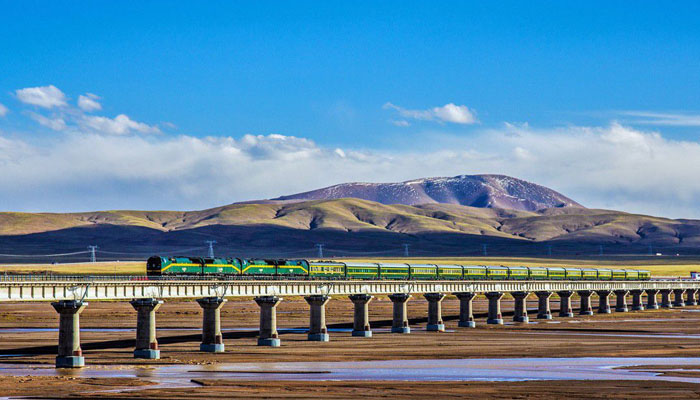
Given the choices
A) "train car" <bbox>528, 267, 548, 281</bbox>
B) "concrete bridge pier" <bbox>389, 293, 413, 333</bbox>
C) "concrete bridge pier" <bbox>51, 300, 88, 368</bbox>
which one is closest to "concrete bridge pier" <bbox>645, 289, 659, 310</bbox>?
"train car" <bbox>528, 267, 548, 281</bbox>

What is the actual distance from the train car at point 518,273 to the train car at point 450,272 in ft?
34.7

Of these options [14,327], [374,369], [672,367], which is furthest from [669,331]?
[14,327]

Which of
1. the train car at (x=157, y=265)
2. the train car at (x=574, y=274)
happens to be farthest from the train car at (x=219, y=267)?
the train car at (x=574, y=274)

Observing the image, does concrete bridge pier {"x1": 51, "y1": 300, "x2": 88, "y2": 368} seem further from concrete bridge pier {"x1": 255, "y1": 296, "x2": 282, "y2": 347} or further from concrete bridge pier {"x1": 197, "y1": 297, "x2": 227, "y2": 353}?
concrete bridge pier {"x1": 255, "y1": 296, "x2": 282, "y2": 347}

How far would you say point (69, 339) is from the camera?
220 feet

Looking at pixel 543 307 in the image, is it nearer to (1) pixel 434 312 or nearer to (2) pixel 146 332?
(1) pixel 434 312

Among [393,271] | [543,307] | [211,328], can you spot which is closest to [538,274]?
[543,307]

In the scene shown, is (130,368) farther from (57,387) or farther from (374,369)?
(374,369)

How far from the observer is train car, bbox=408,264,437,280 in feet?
389

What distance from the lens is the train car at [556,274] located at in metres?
147

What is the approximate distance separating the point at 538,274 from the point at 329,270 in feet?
151

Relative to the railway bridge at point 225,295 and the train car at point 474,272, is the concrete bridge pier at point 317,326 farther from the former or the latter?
the train car at point 474,272

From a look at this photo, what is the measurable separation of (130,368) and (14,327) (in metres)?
46.5

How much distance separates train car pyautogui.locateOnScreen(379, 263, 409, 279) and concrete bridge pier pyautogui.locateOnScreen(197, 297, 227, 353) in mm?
35747
